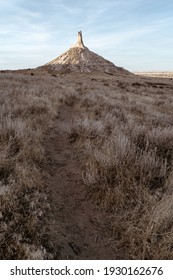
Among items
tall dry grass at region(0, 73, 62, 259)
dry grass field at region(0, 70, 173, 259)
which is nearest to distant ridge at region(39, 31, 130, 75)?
tall dry grass at region(0, 73, 62, 259)

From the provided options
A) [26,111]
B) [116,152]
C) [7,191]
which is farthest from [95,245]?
[26,111]

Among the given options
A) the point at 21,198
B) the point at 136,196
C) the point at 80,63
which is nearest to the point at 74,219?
the point at 21,198

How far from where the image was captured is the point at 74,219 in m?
3.27

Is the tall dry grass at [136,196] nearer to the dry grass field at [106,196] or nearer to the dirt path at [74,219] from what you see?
the dry grass field at [106,196]

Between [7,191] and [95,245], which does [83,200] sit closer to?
[95,245]

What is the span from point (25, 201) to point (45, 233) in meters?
0.59

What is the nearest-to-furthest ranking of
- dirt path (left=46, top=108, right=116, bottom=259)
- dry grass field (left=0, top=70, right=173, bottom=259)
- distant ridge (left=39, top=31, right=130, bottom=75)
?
dry grass field (left=0, top=70, right=173, bottom=259) → dirt path (left=46, top=108, right=116, bottom=259) → distant ridge (left=39, top=31, right=130, bottom=75)

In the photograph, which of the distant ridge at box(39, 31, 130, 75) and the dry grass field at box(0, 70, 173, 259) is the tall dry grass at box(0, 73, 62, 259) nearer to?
the dry grass field at box(0, 70, 173, 259)

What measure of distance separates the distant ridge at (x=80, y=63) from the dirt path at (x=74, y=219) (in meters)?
65.4

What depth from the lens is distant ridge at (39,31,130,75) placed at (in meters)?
71.2

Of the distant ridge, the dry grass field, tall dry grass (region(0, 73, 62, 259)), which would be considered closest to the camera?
tall dry grass (region(0, 73, 62, 259))

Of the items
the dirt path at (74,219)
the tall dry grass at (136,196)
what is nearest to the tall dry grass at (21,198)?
the dirt path at (74,219)

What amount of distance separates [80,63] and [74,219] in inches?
2991

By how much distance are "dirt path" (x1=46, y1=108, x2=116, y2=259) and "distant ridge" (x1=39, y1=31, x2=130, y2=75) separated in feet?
215
